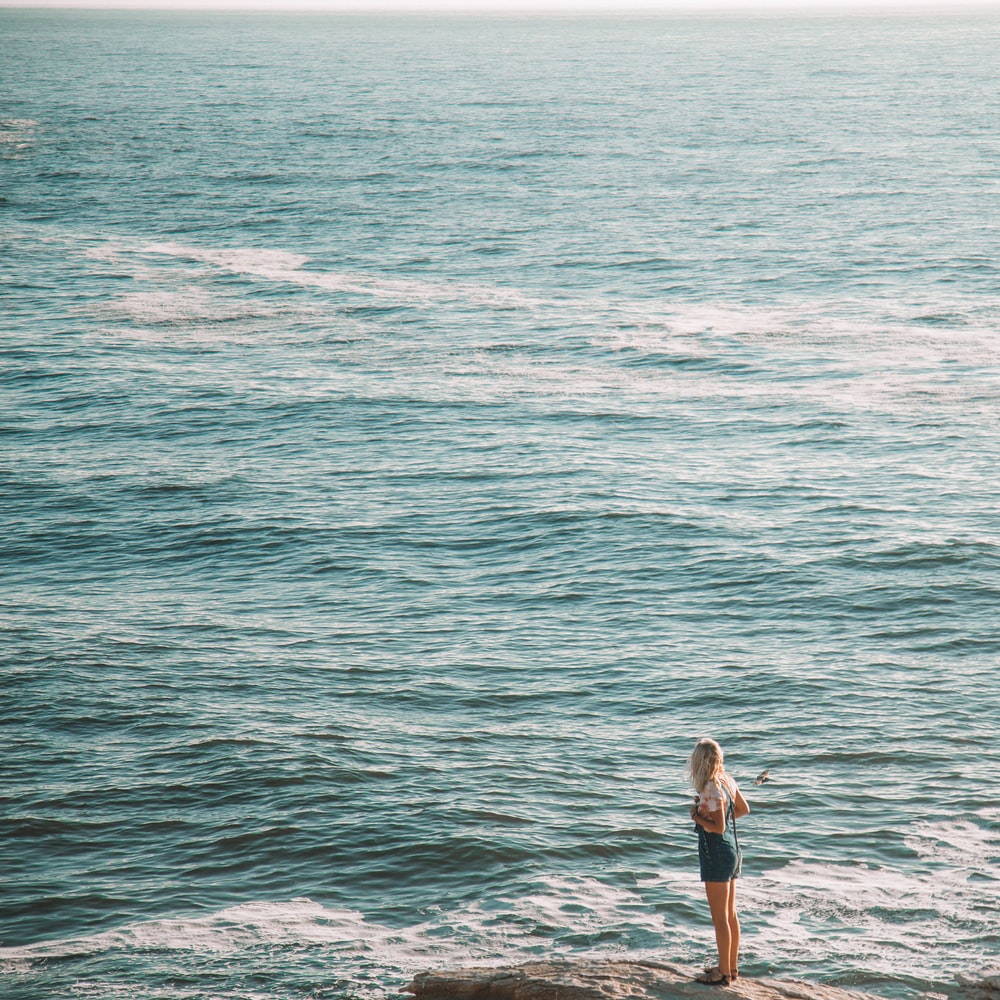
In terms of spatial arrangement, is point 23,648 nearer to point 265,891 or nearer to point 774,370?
point 265,891

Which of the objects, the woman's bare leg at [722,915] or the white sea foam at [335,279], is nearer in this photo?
the woman's bare leg at [722,915]

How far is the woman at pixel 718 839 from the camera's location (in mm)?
13672

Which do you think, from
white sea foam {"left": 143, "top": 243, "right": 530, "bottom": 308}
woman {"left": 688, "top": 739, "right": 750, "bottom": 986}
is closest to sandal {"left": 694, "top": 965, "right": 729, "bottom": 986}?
woman {"left": 688, "top": 739, "right": 750, "bottom": 986}

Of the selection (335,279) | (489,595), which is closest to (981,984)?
(489,595)

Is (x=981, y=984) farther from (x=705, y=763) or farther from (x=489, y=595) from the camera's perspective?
(x=489, y=595)

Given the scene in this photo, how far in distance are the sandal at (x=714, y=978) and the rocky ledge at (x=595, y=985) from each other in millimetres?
88

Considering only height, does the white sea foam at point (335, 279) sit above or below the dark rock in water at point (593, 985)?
above

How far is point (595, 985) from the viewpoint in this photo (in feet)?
45.8

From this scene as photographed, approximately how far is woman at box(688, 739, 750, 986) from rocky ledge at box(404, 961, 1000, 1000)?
32 centimetres

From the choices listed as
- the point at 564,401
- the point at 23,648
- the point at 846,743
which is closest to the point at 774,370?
the point at 564,401

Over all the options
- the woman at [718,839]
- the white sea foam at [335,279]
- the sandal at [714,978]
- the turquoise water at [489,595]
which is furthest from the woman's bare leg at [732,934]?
the white sea foam at [335,279]

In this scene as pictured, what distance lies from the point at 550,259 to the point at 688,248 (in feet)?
26.4

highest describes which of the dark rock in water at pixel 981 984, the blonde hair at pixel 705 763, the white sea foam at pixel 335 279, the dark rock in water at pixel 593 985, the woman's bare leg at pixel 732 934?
the white sea foam at pixel 335 279

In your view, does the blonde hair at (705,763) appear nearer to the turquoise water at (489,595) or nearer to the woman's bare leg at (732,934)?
the woman's bare leg at (732,934)
